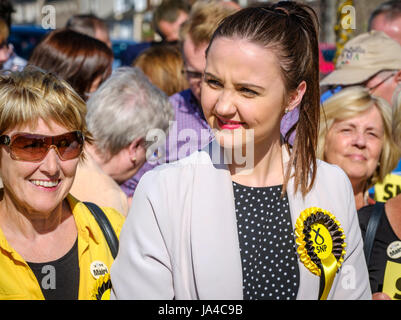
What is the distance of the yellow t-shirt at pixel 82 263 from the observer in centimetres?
212

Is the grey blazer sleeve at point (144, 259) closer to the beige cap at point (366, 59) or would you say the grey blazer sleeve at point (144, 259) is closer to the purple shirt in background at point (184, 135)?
the purple shirt in background at point (184, 135)

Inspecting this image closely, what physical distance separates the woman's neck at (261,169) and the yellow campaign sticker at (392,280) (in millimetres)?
883

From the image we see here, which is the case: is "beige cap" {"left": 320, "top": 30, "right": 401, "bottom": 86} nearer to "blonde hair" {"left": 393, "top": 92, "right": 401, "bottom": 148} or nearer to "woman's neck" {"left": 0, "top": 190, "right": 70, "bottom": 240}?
"blonde hair" {"left": 393, "top": 92, "right": 401, "bottom": 148}

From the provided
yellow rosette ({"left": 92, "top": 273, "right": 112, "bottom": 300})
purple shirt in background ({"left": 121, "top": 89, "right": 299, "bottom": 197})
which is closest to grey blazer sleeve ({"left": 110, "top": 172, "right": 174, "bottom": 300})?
yellow rosette ({"left": 92, "top": 273, "right": 112, "bottom": 300})

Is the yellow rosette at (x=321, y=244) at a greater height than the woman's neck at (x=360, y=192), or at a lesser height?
greater

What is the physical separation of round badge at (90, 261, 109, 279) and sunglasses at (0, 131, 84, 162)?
43 cm

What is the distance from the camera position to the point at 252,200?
215 centimetres

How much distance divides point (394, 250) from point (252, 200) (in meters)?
0.99

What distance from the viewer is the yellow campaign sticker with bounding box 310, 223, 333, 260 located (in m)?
2.11

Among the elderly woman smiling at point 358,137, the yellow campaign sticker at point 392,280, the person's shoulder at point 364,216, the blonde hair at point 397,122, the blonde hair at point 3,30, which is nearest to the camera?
the yellow campaign sticker at point 392,280

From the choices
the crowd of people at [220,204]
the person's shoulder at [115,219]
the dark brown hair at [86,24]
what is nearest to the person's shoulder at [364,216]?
the crowd of people at [220,204]

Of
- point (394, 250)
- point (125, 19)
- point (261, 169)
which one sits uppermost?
point (261, 169)

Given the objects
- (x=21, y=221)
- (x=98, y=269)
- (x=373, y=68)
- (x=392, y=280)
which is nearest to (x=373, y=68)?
(x=373, y=68)

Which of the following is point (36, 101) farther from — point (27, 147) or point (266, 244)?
point (266, 244)
